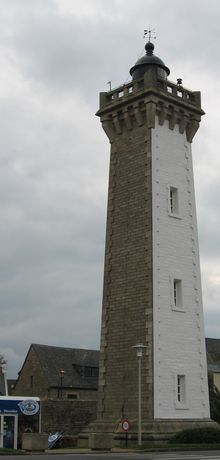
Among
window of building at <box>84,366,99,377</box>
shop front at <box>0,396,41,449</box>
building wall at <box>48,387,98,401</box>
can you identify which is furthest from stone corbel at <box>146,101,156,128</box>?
window of building at <box>84,366,99,377</box>

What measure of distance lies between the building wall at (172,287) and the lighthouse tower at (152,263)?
0.15 feet

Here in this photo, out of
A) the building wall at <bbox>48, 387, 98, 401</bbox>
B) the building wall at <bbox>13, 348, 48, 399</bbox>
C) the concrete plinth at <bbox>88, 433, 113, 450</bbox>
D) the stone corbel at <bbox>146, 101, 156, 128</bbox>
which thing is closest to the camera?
the concrete plinth at <bbox>88, 433, 113, 450</bbox>

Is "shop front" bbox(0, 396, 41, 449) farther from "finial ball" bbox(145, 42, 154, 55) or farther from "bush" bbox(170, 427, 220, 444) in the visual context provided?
"finial ball" bbox(145, 42, 154, 55)

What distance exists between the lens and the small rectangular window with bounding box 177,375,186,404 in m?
27.6

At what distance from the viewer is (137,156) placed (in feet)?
99.0

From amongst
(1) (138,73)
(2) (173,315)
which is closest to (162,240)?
(2) (173,315)

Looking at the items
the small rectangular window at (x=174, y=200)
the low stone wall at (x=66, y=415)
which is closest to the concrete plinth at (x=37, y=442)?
the small rectangular window at (x=174, y=200)

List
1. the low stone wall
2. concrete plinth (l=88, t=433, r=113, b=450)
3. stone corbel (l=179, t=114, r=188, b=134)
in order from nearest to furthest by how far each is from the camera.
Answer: concrete plinth (l=88, t=433, r=113, b=450), stone corbel (l=179, t=114, r=188, b=134), the low stone wall

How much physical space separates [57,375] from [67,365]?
9.01 feet

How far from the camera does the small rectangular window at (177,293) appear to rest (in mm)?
28834

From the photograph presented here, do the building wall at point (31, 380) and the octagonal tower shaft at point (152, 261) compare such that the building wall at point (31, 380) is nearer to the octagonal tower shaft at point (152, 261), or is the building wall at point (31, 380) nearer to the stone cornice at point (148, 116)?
the octagonal tower shaft at point (152, 261)

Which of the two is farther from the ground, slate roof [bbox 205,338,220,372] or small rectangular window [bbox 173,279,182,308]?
slate roof [bbox 205,338,220,372]

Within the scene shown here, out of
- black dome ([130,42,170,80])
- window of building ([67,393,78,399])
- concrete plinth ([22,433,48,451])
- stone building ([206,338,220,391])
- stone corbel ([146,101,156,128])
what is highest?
black dome ([130,42,170,80])

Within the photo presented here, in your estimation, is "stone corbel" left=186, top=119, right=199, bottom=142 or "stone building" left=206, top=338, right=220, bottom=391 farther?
"stone building" left=206, top=338, right=220, bottom=391
